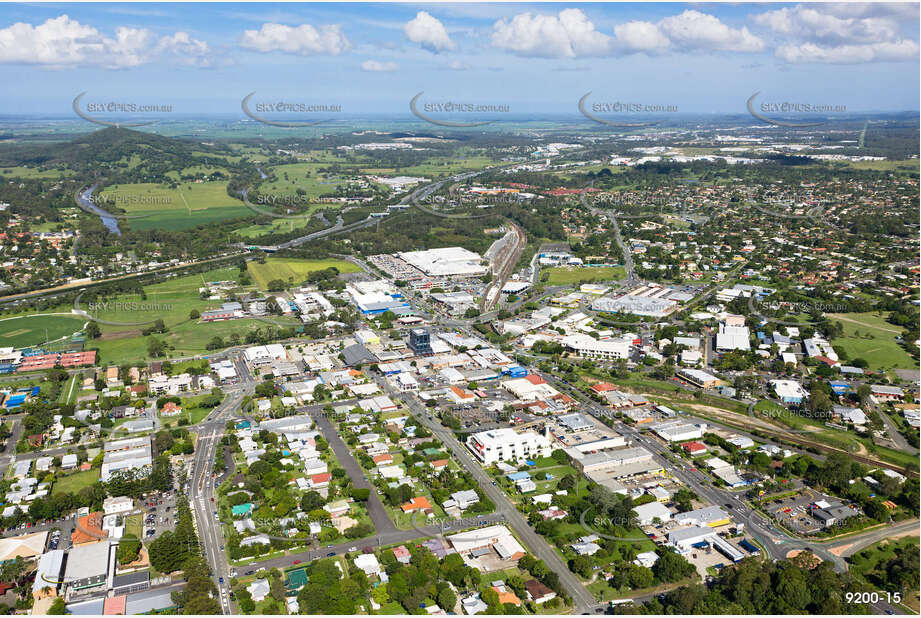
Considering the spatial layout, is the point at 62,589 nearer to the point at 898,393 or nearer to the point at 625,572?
the point at 625,572

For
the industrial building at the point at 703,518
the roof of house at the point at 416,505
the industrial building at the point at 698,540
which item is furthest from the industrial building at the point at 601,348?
the roof of house at the point at 416,505

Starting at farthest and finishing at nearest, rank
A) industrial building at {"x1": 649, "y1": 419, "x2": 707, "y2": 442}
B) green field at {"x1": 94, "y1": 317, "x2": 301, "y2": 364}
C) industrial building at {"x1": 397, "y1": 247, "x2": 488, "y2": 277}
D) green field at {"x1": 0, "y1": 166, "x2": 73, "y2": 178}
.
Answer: green field at {"x1": 0, "y1": 166, "x2": 73, "y2": 178}
industrial building at {"x1": 397, "y1": 247, "x2": 488, "y2": 277}
green field at {"x1": 94, "y1": 317, "x2": 301, "y2": 364}
industrial building at {"x1": 649, "y1": 419, "x2": 707, "y2": 442}

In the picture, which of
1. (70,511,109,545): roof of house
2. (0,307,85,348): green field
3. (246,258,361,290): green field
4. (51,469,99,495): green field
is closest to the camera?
(70,511,109,545): roof of house

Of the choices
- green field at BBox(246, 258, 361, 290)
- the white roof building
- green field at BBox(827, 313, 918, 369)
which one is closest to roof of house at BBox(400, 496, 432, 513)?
the white roof building

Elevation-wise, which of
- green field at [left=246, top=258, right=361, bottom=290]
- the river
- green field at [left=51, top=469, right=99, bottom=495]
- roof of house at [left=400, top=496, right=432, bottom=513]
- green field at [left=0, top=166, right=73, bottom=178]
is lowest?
green field at [left=51, top=469, right=99, bottom=495]

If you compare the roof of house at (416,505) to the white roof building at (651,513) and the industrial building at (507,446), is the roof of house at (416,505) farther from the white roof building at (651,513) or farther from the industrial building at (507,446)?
the white roof building at (651,513)

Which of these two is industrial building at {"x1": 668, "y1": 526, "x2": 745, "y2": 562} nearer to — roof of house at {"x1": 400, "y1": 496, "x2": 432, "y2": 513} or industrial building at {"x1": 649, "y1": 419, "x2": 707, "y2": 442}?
industrial building at {"x1": 649, "y1": 419, "x2": 707, "y2": 442}

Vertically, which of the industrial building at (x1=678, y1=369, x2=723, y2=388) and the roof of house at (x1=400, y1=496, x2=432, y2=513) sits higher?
the industrial building at (x1=678, y1=369, x2=723, y2=388)
